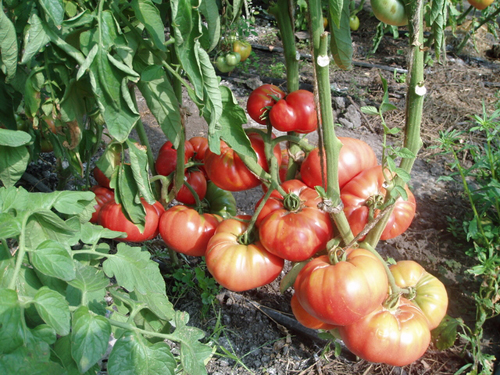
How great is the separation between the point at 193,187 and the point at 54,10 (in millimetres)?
781

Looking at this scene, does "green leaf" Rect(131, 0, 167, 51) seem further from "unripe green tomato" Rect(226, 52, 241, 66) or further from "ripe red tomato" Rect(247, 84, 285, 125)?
"unripe green tomato" Rect(226, 52, 241, 66)

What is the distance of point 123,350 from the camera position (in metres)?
0.71

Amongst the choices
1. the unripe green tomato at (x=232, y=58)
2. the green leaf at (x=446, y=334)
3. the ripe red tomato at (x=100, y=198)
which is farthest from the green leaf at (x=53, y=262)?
the unripe green tomato at (x=232, y=58)

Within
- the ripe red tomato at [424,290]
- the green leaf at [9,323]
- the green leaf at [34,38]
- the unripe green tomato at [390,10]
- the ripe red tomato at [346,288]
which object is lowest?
the ripe red tomato at [424,290]

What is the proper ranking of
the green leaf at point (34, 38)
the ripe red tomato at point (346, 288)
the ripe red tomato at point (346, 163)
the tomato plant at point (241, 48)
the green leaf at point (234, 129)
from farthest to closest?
the tomato plant at point (241, 48), the ripe red tomato at point (346, 163), the green leaf at point (234, 129), the ripe red tomato at point (346, 288), the green leaf at point (34, 38)

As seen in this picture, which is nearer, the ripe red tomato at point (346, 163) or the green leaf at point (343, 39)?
the green leaf at point (343, 39)

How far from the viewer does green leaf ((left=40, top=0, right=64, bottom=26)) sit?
2.56ft

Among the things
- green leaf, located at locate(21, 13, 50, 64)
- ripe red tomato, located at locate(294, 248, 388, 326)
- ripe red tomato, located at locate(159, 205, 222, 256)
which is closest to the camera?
green leaf, located at locate(21, 13, 50, 64)

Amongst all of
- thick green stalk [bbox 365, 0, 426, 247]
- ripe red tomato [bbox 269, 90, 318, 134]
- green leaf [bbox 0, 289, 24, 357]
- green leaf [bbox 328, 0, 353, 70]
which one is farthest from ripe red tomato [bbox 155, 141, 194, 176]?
green leaf [bbox 0, 289, 24, 357]

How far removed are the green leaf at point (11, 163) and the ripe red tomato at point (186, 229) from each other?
0.44 meters

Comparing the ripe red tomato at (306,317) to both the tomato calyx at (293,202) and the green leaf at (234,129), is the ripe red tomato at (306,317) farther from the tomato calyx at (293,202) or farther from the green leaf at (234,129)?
the green leaf at (234,129)

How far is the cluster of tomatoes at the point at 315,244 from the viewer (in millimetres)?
1000

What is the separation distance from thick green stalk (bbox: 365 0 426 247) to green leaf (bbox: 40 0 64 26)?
0.70m

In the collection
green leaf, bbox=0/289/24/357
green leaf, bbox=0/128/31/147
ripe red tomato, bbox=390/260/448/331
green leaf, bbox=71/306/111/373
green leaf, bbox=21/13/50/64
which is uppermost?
green leaf, bbox=21/13/50/64
